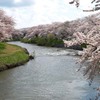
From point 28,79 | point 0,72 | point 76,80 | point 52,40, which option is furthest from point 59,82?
point 52,40

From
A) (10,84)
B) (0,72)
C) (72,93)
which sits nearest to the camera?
(72,93)

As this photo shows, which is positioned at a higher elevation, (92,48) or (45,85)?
(92,48)

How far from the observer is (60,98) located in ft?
63.9

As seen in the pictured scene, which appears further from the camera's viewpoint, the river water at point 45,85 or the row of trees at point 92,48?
the river water at point 45,85

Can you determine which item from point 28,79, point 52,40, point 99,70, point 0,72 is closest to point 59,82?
point 28,79

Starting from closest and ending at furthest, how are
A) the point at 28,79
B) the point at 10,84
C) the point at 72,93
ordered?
1. the point at 72,93
2. the point at 10,84
3. the point at 28,79

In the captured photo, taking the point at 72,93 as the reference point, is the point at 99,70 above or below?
above

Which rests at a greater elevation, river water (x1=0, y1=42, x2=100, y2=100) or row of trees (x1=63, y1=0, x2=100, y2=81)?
row of trees (x1=63, y1=0, x2=100, y2=81)

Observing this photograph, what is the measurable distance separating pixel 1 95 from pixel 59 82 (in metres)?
5.65

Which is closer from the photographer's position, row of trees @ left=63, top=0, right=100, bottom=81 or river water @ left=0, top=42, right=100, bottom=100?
row of trees @ left=63, top=0, right=100, bottom=81

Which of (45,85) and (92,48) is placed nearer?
(92,48)

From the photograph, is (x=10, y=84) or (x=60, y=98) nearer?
(x=60, y=98)

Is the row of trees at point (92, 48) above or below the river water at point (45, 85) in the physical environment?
above

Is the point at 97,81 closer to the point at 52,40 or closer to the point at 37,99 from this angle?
the point at 37,99
